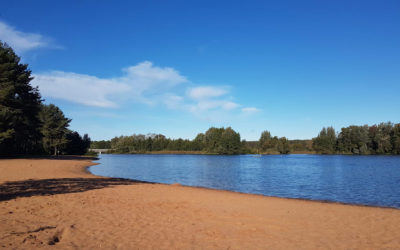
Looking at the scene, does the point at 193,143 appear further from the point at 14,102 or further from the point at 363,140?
the point at 14,102

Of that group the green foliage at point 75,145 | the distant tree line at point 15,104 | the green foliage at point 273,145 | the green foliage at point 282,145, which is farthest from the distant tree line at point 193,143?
the distant tree line at point 15,104

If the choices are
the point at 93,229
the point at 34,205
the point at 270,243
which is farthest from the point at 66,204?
the point at 270,243

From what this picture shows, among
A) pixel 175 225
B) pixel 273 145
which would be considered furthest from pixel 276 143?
pixel 175 225

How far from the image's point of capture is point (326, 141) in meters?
133

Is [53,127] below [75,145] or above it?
above

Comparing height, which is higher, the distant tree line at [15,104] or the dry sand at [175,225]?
the distant tree line at [15,104]

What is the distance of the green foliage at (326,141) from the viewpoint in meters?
132

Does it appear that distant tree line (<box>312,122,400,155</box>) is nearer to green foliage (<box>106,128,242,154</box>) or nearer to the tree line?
the tree line

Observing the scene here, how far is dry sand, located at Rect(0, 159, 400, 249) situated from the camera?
7.16 metres

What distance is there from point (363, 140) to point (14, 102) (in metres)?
124

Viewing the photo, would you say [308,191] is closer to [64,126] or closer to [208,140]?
[64,126]

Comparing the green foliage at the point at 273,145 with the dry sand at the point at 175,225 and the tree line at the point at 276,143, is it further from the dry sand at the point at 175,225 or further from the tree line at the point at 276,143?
the dry sand at the point at 175,225

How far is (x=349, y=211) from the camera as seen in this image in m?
13.5

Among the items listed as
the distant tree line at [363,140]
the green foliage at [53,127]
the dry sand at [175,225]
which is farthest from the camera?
the distant tree line at [363,140]
